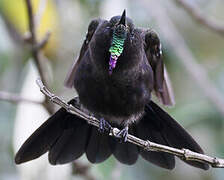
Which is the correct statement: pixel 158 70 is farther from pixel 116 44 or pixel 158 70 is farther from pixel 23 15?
pixel 23 15

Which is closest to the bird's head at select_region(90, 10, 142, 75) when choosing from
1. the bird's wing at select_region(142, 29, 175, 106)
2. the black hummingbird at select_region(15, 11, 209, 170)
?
the black hummingbird at select_region(15, 11, 209, 170)

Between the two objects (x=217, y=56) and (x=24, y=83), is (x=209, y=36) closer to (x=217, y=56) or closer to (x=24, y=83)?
(x=217, y=56)

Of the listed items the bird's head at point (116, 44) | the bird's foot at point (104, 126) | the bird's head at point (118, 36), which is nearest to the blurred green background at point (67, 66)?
the bird's foot at point (104, 126)

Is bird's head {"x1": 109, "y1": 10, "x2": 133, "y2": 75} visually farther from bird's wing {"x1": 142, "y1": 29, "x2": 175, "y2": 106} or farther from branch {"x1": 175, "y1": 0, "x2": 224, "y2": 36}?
branch {"x1": 175, "y1": 0, "x2": 224, "y2": 36}

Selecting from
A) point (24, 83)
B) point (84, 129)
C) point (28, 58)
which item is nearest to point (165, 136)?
point (84, 129)


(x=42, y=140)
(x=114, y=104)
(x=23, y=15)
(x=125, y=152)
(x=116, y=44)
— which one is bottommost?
(x=42, y=140)

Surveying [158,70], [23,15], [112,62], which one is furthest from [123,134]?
[23,15]
